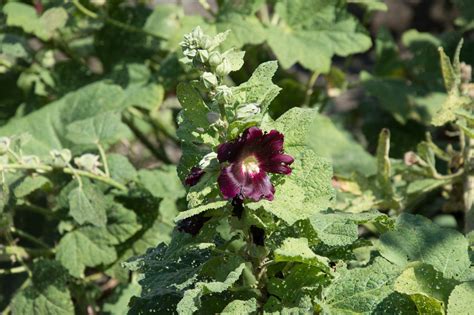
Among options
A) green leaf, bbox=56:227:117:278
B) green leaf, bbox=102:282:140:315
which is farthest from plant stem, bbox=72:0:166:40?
green leaf, bbox=102:282:140:315

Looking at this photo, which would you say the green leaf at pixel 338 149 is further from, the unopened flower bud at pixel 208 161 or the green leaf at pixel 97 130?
the unopened flower bud at pixel 208 161

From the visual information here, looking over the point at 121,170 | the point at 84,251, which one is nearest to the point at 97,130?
the point at 121,170

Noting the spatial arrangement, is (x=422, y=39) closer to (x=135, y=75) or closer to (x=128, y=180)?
(x=135, y=75)

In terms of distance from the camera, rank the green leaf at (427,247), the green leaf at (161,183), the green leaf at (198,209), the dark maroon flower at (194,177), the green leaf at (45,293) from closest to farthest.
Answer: the green leaf at (198,209) → the dark maroon flower at (194,177) → the green leaf at (427,247) → the green leaf at (45,293) → the green leaf at (161,183)

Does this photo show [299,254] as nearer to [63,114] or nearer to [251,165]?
[251,165]

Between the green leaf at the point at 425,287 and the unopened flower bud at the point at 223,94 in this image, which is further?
the green leaf at the point at 425,287

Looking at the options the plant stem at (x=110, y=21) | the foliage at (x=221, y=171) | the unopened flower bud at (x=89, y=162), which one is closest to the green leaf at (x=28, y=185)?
the foliage at (x=221, y=171)

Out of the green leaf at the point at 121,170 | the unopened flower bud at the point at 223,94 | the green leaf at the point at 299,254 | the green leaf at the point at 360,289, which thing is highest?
the unopened flower bud at the point at 223,94

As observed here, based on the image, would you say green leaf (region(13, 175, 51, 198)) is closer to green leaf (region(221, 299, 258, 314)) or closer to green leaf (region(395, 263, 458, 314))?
green leaf (region(221, 299, 258, 314))
